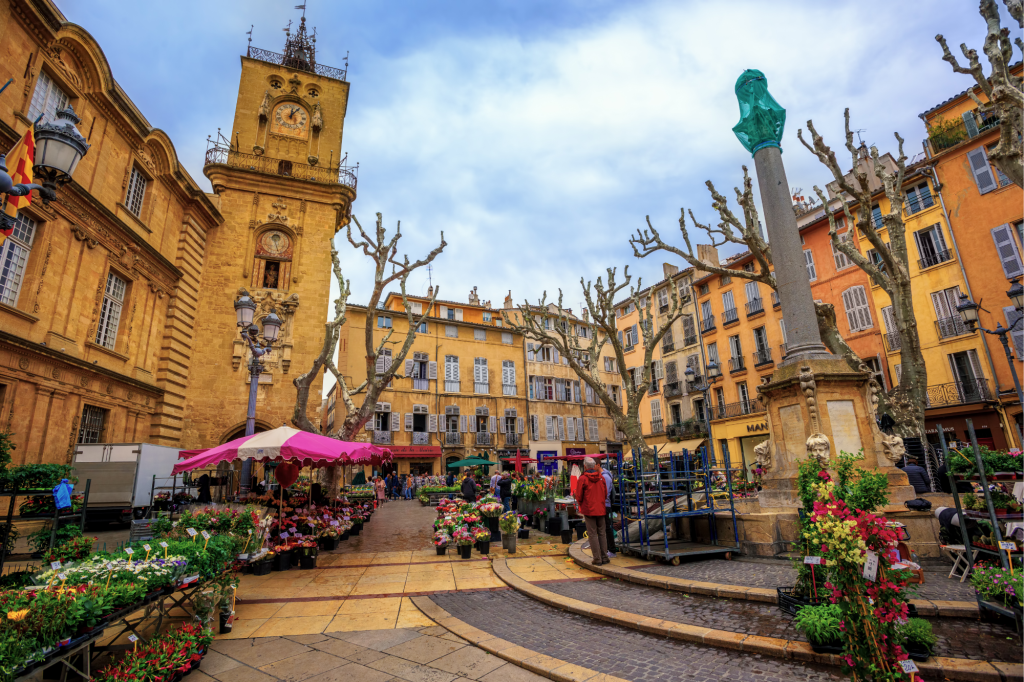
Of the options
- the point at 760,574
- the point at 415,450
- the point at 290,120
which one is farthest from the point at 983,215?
the point at 290,120

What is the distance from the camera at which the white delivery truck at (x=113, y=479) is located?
40.4ft

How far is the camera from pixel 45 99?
41.2 feet

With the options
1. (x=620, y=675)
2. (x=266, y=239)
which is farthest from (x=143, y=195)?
(x=620, y=675)

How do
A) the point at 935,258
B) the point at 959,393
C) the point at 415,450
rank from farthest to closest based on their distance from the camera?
the point at 415,450, the point at 935,258, the point at 959,393

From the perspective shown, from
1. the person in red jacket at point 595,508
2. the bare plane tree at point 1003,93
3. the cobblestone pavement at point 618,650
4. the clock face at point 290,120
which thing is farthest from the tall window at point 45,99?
the bare plane tree at point 1003,93

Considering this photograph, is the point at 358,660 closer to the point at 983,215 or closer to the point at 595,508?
the point at 595,508

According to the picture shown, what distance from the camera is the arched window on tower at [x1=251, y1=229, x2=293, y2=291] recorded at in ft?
Answer: 69.0

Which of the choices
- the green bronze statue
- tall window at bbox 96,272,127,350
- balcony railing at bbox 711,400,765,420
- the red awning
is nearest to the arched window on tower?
tall window at bbox 96,272,127,350

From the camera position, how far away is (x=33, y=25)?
11898 millimetres

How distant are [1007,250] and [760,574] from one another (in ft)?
64.1

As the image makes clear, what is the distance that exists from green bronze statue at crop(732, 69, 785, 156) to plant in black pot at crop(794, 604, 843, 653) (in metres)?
8.83

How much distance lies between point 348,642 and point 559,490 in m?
11.3

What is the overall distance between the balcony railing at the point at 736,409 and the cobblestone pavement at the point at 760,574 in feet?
65.6

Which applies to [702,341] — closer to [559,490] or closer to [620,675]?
[559,490]
